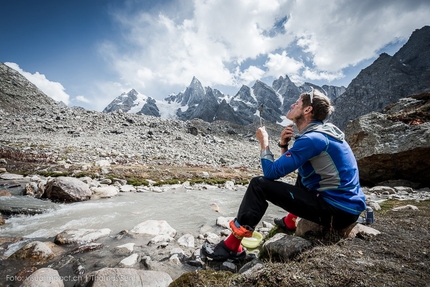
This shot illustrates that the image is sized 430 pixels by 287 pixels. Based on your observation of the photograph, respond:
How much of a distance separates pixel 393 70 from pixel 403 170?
188 metres

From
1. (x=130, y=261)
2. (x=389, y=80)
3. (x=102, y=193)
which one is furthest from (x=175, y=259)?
(x=389, y=80)

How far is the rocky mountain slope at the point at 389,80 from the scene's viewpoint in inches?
Result: 5389

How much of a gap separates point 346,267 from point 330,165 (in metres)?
1.34

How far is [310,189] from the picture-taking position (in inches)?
131

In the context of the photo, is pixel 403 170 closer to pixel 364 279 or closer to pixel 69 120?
pixel 364 279

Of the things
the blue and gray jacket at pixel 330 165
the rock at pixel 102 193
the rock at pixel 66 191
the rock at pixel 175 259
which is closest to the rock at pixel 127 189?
the rock at pixel 102 193

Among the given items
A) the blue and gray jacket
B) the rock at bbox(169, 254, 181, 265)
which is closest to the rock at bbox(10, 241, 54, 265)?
the rock at bbox(169, 254, 181, 265)

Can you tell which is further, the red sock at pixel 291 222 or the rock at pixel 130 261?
the red sock at pixel 291 222

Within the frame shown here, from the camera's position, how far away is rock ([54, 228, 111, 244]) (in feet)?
15.3

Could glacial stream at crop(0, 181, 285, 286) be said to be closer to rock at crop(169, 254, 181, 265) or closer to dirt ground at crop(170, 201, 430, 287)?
rock at crop(169, 254, 181, 265)

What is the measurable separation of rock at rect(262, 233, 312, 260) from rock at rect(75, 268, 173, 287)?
1.75 m

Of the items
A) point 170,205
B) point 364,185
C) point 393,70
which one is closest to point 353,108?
point 393,70

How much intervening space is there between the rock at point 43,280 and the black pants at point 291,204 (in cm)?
303

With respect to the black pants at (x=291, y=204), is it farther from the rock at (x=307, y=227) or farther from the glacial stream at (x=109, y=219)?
the glacial stream at (x=109, y=219)
